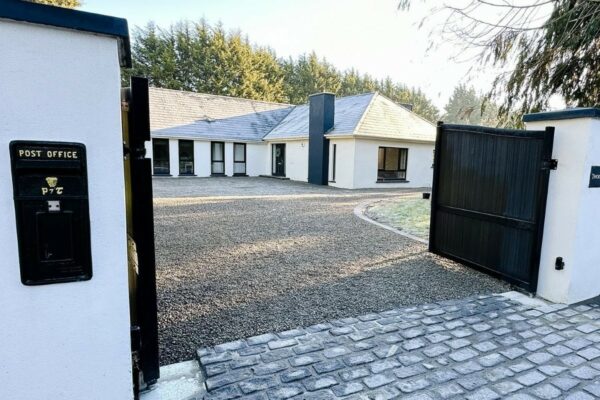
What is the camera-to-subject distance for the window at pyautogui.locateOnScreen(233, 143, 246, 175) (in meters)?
21.5

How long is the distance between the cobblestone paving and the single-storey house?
43.3 feet

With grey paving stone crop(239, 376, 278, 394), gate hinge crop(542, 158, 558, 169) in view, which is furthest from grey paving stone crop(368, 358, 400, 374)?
gate hinge crop(542, 158, 558, 169)

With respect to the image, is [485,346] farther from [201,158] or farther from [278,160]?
[278,160]

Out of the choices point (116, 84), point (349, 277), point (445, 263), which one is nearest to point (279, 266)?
point (349, 277)

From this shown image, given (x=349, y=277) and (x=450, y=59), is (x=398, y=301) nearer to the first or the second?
(x=349, y=277)

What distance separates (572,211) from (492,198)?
2.86 ft

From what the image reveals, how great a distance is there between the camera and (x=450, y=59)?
6.35 metres

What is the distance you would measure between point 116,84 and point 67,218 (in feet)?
2.09

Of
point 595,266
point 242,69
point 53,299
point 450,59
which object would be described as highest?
point 242,69

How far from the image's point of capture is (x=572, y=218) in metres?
3.59

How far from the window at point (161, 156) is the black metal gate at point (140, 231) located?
59.7ft

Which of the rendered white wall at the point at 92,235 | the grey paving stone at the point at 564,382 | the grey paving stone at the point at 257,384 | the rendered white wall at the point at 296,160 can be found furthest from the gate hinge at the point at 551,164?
the rendered white wall at the point at 296,160

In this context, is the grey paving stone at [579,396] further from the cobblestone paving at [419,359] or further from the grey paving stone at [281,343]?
the grey paving stone at [281,343]

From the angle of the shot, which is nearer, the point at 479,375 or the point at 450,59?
the point at 479,375
